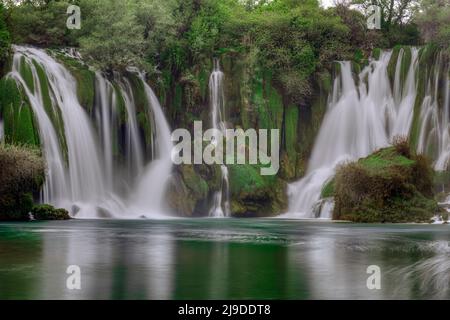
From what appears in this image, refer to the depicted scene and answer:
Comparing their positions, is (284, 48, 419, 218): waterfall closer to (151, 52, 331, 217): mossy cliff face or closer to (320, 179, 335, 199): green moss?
(151, 52, 331, 217): mossy cliff face

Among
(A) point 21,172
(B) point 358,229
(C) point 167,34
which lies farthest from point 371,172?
(C) point 167,34

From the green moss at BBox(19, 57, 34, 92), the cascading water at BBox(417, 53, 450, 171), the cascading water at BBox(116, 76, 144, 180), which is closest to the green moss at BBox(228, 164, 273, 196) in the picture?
the cascading water at BBox(116, 76, 144, 180)

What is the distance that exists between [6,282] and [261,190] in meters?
32.3

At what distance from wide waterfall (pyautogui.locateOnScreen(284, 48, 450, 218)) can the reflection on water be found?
20.8 meters

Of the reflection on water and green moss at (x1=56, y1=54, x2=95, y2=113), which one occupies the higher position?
green moss at (x1=56, y1=54, x2=95, y2=113)

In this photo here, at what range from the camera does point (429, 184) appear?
32.7 m

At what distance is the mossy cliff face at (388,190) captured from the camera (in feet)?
103

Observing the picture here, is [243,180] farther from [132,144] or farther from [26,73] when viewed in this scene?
[26,73]

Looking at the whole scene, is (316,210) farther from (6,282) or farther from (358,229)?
(6,282)

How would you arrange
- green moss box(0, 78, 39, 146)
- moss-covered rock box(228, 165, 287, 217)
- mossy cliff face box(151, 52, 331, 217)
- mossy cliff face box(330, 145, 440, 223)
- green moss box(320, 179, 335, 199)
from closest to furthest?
mossy cliff face box(330, 145, 440, 223), green moss box(0, 78, 39, 146), green moss box(320, 179, 335, 199), moss-covered rock box(228, 165, 287, 217), mossy cliff face box(151, 52, 331, 217)

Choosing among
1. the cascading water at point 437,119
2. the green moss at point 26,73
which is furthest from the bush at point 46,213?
the cascading water at point 437,119

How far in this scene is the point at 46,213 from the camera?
109 ft

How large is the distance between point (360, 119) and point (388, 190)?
50.9 ft

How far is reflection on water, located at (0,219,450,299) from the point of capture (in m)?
11.1
